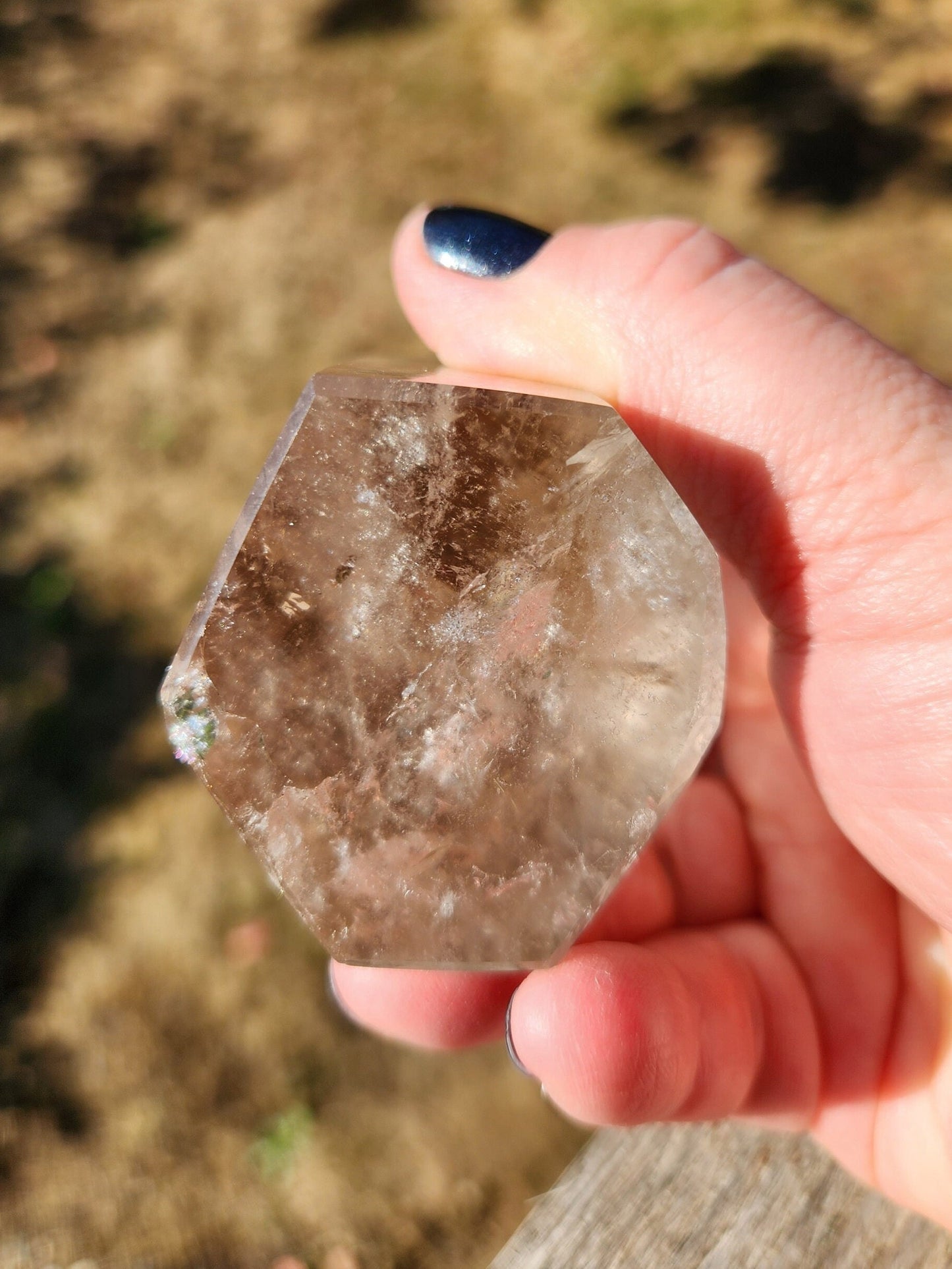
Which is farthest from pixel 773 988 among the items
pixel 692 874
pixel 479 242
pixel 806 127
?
pixel 806 127

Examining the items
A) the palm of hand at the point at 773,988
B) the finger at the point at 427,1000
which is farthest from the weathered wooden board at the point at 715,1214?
the finger at the point at 427,1000

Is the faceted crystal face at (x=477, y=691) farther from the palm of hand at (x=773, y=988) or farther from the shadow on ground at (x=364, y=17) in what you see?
the shadow on ground at (x=364, y=17)

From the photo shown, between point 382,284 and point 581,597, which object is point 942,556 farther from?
point 382,284

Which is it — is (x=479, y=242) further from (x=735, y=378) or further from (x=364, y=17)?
(x=364, y=17)

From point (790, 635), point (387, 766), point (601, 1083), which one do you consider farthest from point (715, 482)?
point (601, 1083)

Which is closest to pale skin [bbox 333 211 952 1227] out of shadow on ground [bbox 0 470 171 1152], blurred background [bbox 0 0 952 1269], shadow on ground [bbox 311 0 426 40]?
blurred background [bbox 0 0 952 1269]
